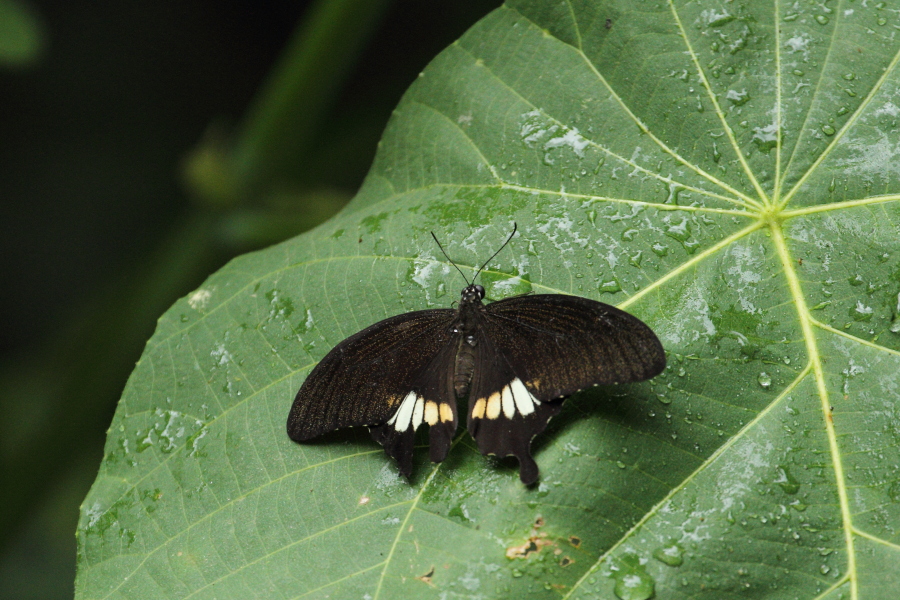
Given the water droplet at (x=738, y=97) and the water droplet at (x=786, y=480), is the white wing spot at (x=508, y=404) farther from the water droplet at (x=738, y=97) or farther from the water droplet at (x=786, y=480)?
the water droplet at (x=738, y=97)

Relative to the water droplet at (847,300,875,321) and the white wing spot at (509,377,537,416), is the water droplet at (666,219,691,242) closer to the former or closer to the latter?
the water droplet at (847,300,875,321)

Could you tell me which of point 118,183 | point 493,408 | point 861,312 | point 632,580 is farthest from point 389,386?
point 118,183

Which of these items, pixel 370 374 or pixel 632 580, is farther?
pixel 370 374

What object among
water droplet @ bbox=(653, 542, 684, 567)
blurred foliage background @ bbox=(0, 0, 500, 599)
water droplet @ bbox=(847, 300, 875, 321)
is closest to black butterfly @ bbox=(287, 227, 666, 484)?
water droplet @ bbox=(653, 542, 684, 567)

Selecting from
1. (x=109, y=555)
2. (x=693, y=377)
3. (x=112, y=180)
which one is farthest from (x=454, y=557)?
(x=112, y=180)

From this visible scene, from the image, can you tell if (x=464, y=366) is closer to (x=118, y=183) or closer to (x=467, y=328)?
(x=467, y=328)

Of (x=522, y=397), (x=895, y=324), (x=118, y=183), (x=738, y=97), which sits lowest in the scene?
(x=895, y=324)
